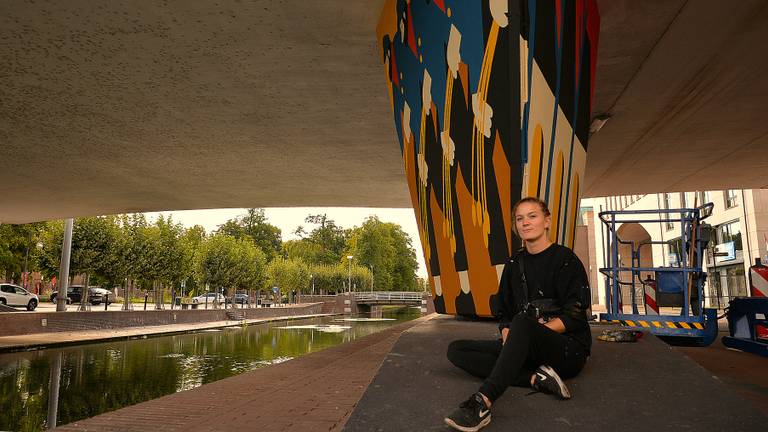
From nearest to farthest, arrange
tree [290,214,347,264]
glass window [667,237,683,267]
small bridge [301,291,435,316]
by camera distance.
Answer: glass window [667,237,683,267]
small bridge [301,291,435,316]
tree [290,214,347,264]

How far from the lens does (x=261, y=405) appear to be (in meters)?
6.24

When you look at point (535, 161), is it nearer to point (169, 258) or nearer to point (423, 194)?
point (423, 194)

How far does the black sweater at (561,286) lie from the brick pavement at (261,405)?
7.92 ft

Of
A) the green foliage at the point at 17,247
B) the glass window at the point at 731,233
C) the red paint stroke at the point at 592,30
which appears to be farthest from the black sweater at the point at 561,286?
the green foliage at the point at 17,247

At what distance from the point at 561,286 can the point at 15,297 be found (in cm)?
3483

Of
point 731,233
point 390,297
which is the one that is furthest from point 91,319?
point 390,297

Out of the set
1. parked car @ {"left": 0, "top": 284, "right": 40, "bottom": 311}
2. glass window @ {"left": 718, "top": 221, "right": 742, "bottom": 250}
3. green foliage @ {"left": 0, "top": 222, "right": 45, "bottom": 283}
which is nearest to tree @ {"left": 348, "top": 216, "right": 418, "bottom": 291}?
green foliage @ {"left": 0, "top": 222, "right": 45, "bottom": 283}

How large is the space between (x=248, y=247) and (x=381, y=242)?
133ft

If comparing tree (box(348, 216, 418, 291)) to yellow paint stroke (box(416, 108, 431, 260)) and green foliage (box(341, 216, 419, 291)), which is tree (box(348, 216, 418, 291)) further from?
yellow paint stroke (box(416, 108, 431, 260))

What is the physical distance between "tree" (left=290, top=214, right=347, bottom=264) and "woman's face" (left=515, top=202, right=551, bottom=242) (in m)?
98.0

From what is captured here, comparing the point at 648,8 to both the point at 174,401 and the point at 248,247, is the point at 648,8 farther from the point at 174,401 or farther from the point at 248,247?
the point at 248,247

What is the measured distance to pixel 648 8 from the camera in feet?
23.2

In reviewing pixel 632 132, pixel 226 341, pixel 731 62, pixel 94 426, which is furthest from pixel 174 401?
pixel 226 341

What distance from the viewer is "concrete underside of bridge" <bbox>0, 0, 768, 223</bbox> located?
290 inches
